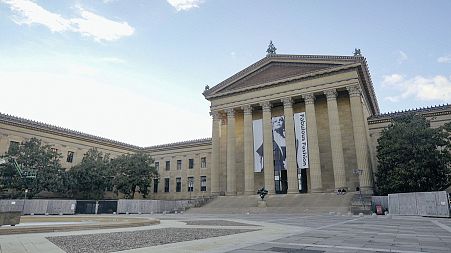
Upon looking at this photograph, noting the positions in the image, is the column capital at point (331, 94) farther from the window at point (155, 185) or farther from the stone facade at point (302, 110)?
the window at point (155, 185)

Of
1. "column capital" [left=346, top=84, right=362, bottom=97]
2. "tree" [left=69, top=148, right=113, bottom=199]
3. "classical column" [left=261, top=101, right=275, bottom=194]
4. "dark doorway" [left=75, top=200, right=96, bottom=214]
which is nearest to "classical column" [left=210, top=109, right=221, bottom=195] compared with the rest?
"classical column" [left=261, top=101, right=275, bottom=194]

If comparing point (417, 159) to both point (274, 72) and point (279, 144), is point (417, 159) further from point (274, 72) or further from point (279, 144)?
point (274, 72)

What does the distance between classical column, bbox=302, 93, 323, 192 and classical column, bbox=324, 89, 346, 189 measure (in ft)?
6.27

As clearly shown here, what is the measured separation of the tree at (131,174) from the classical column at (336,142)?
3004cm

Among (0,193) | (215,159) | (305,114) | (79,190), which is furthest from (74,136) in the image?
(305,114)

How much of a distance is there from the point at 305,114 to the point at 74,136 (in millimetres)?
39001

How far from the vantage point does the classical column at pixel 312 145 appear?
123 ft

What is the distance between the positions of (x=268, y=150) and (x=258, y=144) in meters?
1.98

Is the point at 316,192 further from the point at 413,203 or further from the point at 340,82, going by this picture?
the point at 340,82

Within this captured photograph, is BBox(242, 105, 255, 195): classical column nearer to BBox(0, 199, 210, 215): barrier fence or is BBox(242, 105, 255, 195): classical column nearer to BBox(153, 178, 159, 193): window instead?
BBox(0, 199, 210, 215): barrier fence

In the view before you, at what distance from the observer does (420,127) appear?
105 feet

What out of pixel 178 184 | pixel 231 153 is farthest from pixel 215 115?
pixel 178 184

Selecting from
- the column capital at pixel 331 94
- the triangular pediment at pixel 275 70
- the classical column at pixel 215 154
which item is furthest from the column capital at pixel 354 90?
the classical column at pixel 215 154

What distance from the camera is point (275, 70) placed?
45.8 meters
